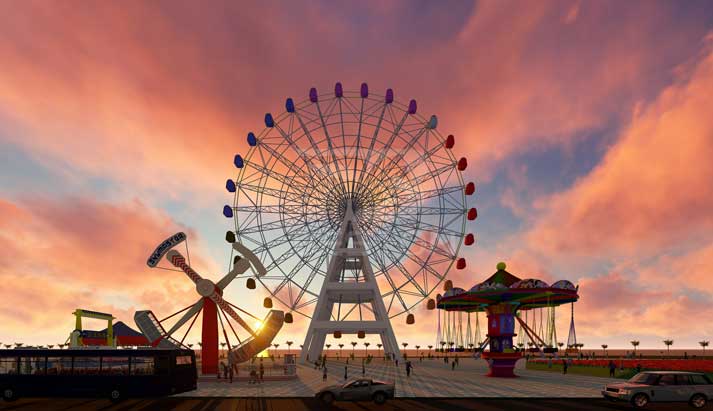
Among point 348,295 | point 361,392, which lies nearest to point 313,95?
point 348,295

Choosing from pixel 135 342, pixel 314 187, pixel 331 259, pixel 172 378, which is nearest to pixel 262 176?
pixel 314 187

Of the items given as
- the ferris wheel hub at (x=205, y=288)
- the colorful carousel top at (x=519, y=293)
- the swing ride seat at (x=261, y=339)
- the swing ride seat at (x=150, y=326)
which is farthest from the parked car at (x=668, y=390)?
the swing ride seat at (x=150, y=326)

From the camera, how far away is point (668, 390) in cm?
2592

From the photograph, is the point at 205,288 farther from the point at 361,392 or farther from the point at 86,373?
the point at 361,392

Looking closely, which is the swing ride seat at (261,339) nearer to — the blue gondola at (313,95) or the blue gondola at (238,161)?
the blue gondola at (238,161)

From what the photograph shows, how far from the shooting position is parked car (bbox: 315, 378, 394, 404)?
90.4 feet

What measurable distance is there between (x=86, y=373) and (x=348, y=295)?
3927 cm

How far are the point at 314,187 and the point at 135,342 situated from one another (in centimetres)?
4941

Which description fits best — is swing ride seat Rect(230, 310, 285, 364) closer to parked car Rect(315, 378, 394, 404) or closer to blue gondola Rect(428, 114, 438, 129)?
parked car Rect(315, 378, 394, 404)

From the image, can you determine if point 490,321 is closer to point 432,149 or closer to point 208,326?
point 432,149

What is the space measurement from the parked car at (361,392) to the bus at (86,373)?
30.5ft

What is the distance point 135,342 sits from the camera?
304 feet

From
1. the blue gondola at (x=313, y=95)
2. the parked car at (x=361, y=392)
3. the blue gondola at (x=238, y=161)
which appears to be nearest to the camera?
the parked car at (x=361, y=392)

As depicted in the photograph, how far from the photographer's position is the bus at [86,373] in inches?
1180
